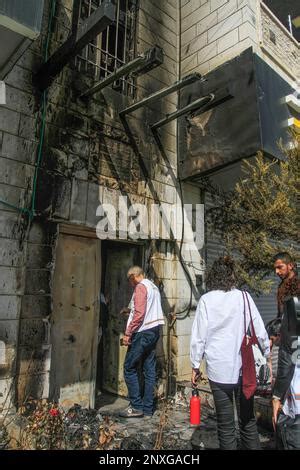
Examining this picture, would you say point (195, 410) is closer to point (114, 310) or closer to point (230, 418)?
point (230, 418)

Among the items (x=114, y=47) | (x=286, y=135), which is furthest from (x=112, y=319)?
(x=114, y=47)

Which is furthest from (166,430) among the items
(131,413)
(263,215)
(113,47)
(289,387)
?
(113,47)

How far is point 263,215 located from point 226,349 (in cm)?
233

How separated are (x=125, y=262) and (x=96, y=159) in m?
1.83

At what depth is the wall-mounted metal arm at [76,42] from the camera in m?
3.73

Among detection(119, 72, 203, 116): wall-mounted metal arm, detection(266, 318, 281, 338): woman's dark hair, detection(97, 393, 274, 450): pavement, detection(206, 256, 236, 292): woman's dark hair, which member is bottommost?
detection(97, 393, 274, 450): pavement

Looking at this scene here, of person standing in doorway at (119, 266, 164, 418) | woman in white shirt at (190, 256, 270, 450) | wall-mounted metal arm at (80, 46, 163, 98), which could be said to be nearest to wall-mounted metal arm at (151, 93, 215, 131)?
wall-mounted metal arm at (80, 46, 163, 98)

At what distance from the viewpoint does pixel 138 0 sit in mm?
6309

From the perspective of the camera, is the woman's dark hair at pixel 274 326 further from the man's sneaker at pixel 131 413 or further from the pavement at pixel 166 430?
the man's sneaker at pixel 131 413

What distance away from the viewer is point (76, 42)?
409 cm

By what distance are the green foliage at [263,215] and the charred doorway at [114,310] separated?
5.59 ft

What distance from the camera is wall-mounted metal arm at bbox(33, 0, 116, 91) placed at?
3.73m

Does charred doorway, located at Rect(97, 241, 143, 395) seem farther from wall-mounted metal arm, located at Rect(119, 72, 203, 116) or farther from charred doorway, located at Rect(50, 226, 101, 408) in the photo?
wall-mounted metal arm, located at Rect(119, 72, 203, 116)

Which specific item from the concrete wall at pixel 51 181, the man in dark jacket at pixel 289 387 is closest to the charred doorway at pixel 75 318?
the concrete wall at pixel 51 181
